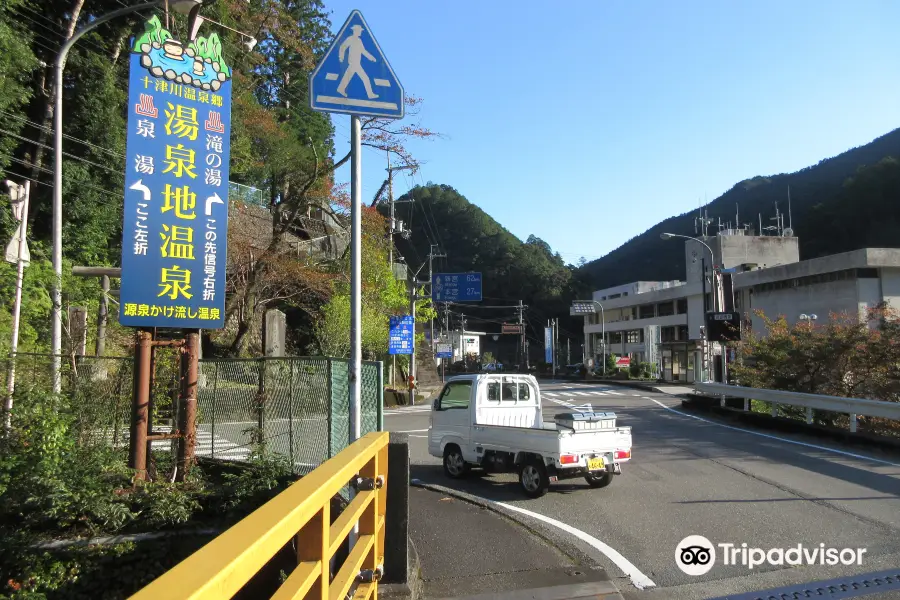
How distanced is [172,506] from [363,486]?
335 centimetres

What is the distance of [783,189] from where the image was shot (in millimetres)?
96812

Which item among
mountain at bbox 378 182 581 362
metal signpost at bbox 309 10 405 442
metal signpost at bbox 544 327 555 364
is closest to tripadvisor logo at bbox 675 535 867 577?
metal signpost at bbox 309 10 405 442

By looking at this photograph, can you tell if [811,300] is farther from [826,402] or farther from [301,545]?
[301,545]

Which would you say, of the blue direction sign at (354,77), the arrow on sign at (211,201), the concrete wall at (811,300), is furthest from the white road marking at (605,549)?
the concrete wall at (811,300)

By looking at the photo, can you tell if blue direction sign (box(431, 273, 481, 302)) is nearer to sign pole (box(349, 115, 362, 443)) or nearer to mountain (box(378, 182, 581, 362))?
sign pole (box(349, 115, 362, 443))

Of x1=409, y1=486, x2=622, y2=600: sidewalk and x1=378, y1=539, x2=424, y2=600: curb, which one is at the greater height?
x1=378, y1=539, x2=424, y2=600: curb

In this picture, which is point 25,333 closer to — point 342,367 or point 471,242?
point 342,367

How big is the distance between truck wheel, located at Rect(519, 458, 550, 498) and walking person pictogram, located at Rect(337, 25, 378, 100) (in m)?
5.87

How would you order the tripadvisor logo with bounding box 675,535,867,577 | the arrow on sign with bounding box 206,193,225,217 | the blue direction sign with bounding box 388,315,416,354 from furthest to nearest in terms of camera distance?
1. the blue direction sign with bounding box 388,315,416,354
2. the arrow on sign with bounding box 206,193,225,217
3. the tripadvisor logo with bounding box 675,535,867,577

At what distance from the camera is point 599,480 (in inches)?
384

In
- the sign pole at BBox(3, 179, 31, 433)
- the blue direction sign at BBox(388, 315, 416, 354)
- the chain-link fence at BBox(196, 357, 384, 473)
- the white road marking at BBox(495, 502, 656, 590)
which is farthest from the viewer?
the blue direction sign at BBox(388, 315, 416, 354)

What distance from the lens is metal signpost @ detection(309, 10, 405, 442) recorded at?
5680mm

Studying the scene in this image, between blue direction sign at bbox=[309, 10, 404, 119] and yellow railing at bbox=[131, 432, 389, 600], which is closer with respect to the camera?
yellow railing at bbox=[131, 432, 389, 600]

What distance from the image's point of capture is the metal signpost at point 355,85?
568 centimetres
